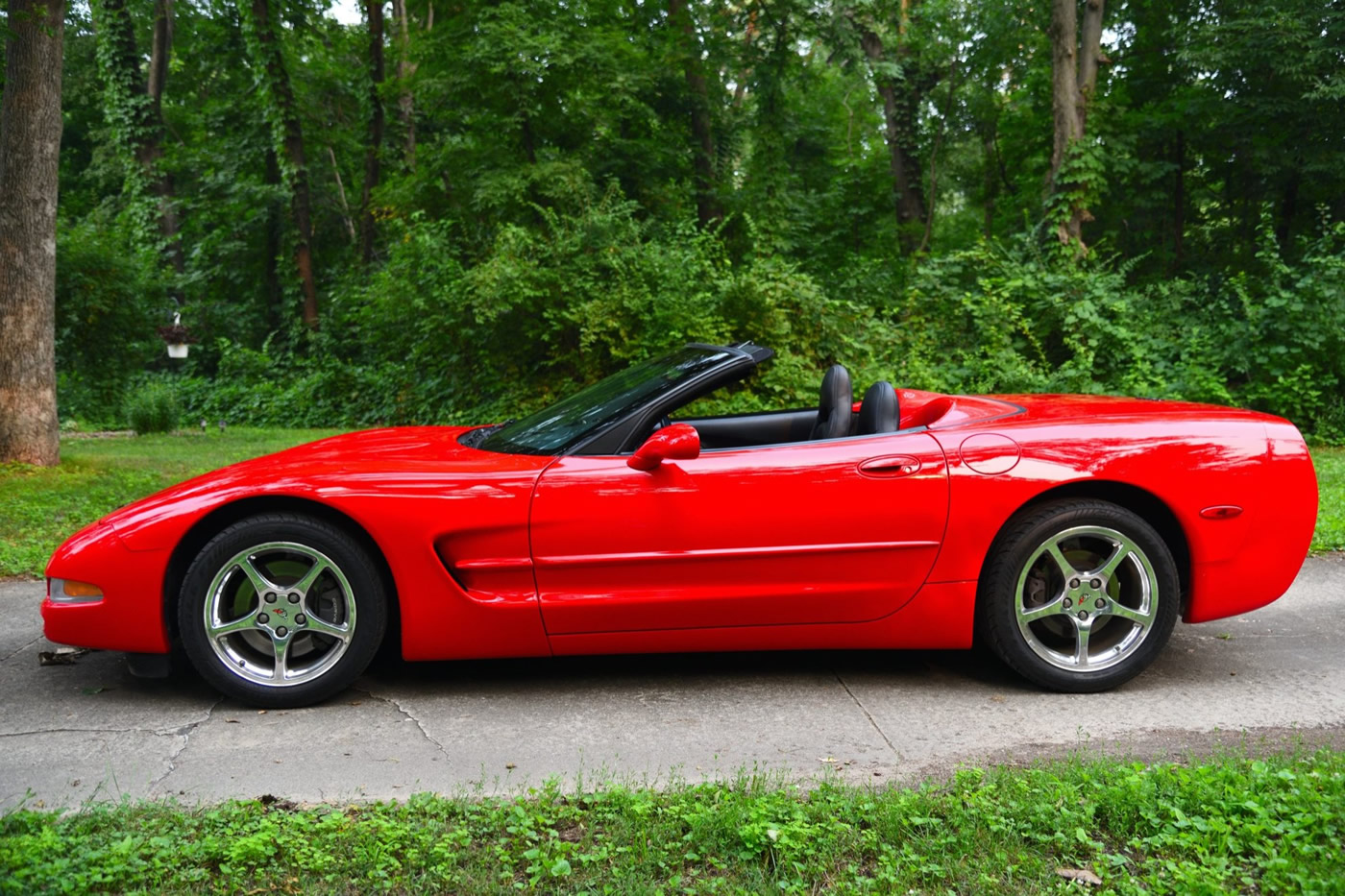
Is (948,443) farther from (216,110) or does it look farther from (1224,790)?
(216,110)

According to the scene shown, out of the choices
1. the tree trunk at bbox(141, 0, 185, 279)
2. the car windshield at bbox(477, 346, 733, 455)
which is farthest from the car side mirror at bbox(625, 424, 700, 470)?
the tree trunk at bbox(141, 0, 185, 279)

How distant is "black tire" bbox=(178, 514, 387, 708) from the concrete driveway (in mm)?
117

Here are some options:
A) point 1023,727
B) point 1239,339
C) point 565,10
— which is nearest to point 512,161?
point 565,10

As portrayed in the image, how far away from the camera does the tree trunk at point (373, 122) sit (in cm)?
2306

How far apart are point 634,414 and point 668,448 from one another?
340 mm

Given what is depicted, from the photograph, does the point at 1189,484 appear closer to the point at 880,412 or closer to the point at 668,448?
the point at 880,412

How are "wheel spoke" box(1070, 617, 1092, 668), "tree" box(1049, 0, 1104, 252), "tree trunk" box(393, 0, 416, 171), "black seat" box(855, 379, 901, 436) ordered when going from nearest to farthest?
"wheel spoke" box(1070, 617, 1092, 668), "black seat" box(855, 379, 901, 436), "tree" box(1049, 0, 1104, 252), "tree trunk" box(393, 0, 416, 171)

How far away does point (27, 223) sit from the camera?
895cm

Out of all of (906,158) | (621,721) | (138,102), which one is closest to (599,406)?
(621,721)

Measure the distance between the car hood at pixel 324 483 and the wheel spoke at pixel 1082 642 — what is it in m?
2.03

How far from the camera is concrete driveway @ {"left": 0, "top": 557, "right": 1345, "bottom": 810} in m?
3.12

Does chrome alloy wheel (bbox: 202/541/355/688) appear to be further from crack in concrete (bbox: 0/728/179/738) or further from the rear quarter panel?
the rear quarter panel

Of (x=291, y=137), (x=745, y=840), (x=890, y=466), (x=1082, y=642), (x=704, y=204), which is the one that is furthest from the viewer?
(x=291, y=137)

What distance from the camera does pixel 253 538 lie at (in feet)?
11.8
